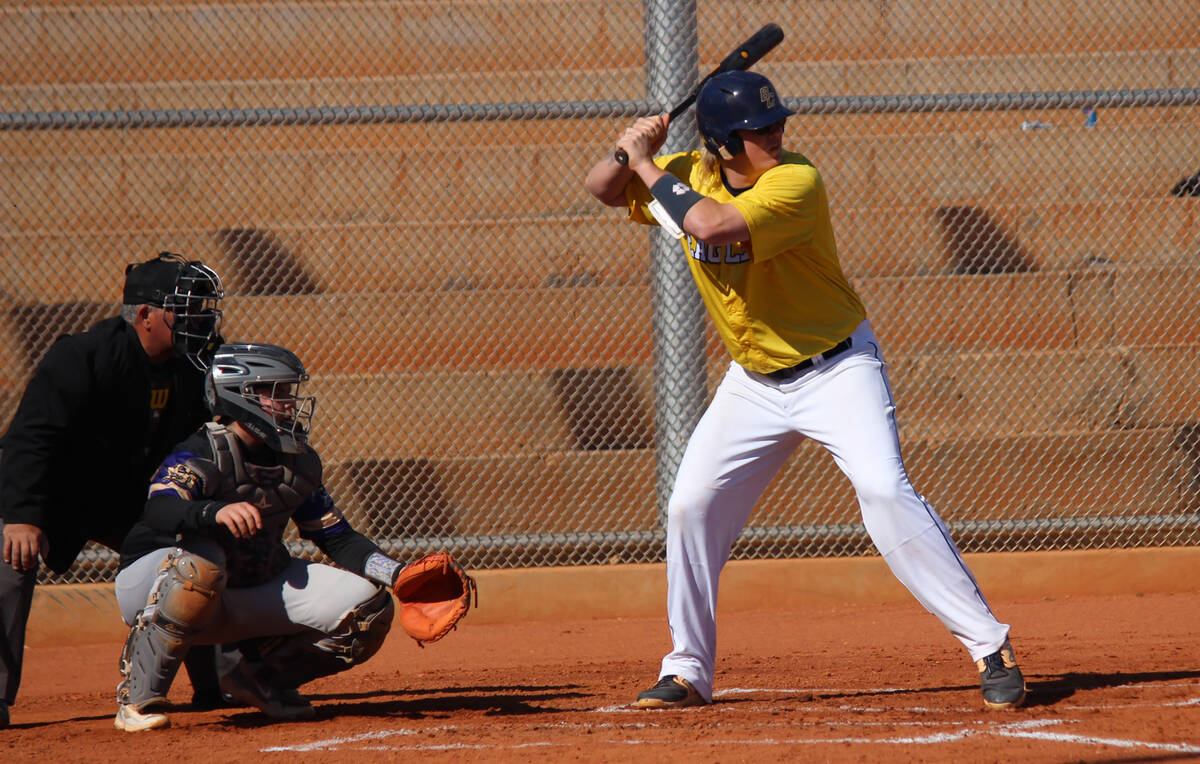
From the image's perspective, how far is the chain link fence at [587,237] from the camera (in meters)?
5.89

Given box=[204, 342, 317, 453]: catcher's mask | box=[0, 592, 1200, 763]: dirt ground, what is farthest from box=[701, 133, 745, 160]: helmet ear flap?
box=[0, 592, 1200, 763]: dirt ground

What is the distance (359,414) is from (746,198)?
3.78 meters

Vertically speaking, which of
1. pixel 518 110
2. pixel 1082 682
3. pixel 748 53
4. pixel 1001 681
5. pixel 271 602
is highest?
pixel 518 110

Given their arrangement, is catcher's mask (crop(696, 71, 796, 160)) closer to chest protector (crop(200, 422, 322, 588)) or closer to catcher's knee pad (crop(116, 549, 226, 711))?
chest protector (crop(200, 422, 322, 588))

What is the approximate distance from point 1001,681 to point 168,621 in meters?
2.39

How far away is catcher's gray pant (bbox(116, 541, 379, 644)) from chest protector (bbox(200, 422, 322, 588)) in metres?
0.06

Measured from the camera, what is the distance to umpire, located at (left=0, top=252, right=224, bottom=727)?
366 centimetres

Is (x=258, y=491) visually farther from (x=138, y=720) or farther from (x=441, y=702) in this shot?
(x=441, y=702)

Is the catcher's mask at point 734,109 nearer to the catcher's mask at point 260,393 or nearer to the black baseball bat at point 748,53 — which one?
the black baseball bat at point 748,53

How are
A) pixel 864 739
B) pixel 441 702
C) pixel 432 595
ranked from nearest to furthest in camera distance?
pixel 864 739
pixel 432 595
pixel 441 702

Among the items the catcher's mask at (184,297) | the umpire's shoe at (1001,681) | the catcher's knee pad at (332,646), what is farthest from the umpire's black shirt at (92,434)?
the umpire's shoe at (1001,681)

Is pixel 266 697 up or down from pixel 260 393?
down

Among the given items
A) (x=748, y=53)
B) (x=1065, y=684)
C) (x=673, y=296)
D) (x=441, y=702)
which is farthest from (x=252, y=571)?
(x=1065, y=684)

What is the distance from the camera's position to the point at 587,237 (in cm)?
776
